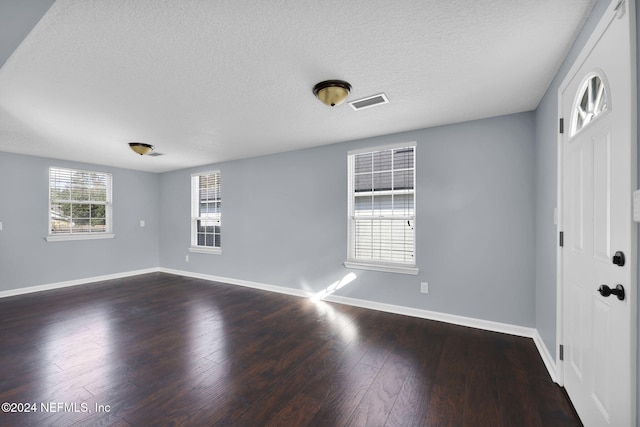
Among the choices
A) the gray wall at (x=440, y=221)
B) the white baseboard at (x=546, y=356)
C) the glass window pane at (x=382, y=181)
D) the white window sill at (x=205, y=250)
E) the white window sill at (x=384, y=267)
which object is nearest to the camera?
the white baseboard at (x=546, y=356)

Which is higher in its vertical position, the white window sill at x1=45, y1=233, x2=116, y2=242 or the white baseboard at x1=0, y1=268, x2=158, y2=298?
the white window sill at x1=45, y1=233, x2=116, y2=242

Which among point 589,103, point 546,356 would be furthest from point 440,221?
point 589,103

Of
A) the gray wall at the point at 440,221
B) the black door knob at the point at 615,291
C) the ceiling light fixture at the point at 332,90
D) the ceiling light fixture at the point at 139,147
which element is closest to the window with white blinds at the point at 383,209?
the gray wall at the point at 440,221

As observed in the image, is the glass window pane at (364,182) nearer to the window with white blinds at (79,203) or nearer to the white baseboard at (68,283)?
the window with white blinds at (79,203)

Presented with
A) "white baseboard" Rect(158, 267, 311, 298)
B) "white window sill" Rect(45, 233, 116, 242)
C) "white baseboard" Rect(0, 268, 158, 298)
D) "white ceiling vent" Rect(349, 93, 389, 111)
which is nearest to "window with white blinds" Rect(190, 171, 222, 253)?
"white baseboard" Rect(158, 267, 311, 298)

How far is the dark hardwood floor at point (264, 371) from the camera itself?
1.81 metres

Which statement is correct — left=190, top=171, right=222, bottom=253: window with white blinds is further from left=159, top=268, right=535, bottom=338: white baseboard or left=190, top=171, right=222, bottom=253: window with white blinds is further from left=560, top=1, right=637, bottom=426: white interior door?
left=560, top=1, right=637, bottom=426: white interior door

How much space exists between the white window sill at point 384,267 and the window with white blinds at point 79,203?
16.9ft

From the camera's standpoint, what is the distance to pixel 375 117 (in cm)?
316

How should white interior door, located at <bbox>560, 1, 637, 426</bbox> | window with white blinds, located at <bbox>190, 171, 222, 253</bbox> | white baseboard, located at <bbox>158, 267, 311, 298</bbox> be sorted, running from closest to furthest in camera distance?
white interior door, located at <bbox>560, 1, 637, 426</bbox>, white baseboard, located at <bbox>158, 267, 311, 298</bbox>, window with white blinds, located at <bbox>190, 171, 222, 253</bbox>

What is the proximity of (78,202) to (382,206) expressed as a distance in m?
5.73

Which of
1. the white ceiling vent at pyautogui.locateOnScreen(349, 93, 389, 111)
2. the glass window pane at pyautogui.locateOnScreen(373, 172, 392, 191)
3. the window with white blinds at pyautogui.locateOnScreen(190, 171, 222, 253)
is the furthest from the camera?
→ the window with white blinds at pyautogui.locateOnScreen(190, 171, 222, 253)

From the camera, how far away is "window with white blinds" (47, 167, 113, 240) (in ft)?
16.9

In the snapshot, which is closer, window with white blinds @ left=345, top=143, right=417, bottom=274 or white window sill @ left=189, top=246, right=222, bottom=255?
window with white blinds @ left=345, top=143, right=417, bottom=274
